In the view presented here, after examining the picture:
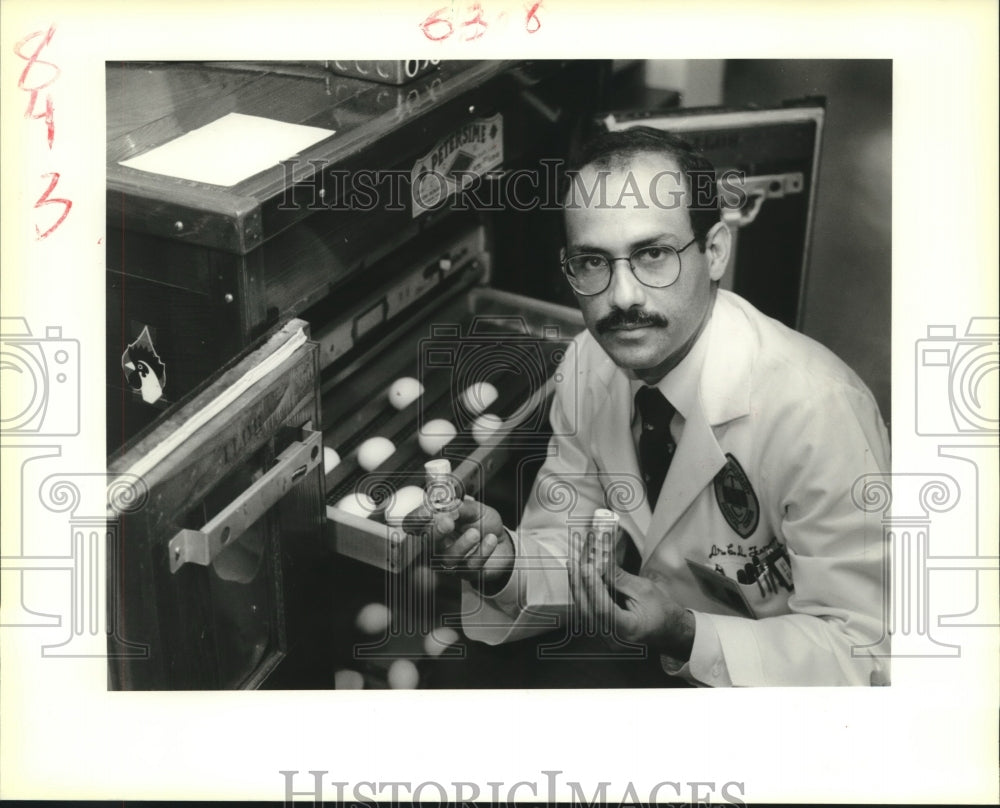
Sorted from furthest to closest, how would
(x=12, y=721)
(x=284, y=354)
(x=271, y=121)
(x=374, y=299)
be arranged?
(x=374, y=299) → (x=271, y=121) → (x=12, y=721) → (x=284, y=354)

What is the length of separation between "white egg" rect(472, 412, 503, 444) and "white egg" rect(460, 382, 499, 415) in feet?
0.07

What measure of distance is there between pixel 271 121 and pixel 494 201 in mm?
510

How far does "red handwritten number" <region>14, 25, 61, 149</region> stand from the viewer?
1.78m

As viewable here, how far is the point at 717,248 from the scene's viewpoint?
1920 millimetres

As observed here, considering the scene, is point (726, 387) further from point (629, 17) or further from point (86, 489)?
point (86, 489)

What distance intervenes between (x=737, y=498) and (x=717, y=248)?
0.43 meters

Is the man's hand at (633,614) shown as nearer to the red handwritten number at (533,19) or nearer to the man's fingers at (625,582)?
the man's fingers at (625,582)

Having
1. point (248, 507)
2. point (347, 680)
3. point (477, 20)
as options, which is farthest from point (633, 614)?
point (477, 20)

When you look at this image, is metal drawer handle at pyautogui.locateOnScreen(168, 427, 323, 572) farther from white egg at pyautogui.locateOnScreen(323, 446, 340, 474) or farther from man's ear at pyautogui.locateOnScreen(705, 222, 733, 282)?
man's ear at pyautogui.locateOnScreen(705, 222, 733, 282)

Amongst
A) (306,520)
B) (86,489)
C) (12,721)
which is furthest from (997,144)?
(12,721)

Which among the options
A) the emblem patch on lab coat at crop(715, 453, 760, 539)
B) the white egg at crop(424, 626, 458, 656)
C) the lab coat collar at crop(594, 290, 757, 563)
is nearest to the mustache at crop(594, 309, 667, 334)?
the lab coat collar at crop(594, 290, 757, 563)

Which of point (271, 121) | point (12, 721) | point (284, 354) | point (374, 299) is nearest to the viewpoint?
point (284, 354)

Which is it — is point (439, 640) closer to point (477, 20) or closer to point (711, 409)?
point (711, 409)

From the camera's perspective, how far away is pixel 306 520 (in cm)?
178
